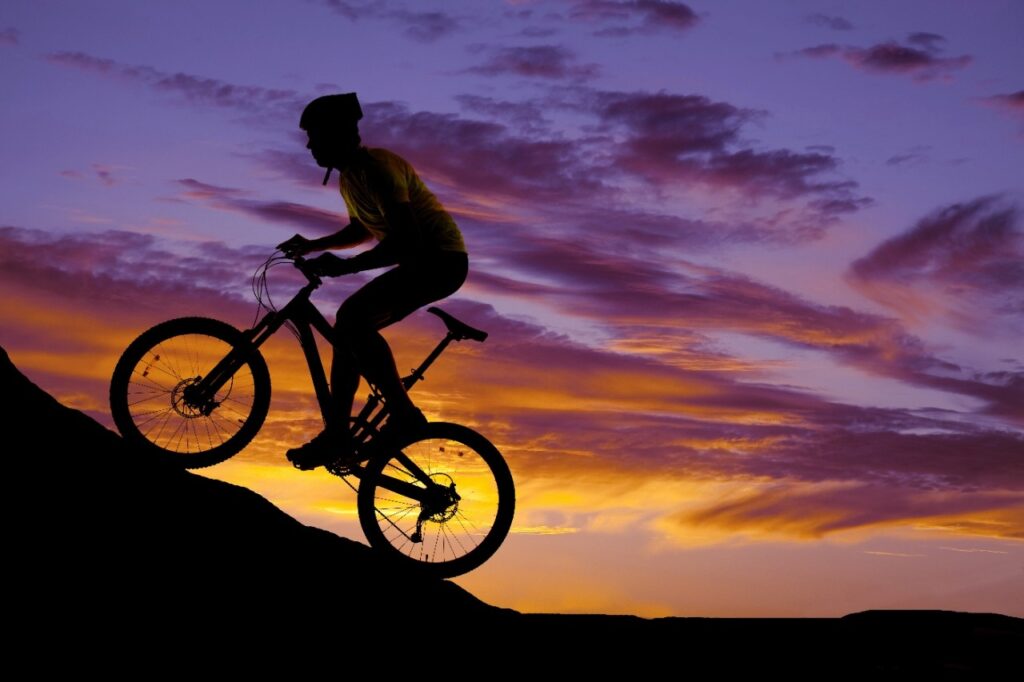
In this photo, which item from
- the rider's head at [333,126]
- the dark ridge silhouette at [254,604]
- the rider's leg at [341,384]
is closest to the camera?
the dark ridge silhouette at [254,604]

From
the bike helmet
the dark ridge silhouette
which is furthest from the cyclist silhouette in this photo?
the dark ridge silhouette

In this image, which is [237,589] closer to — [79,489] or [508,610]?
[79,489]

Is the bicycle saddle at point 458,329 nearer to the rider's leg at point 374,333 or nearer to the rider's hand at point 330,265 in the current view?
the rider's leg at point 374,333

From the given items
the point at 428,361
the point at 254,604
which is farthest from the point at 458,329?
the point at 254,604

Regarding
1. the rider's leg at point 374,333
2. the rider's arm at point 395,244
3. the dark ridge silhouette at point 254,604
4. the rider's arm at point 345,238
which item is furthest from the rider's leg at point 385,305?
the dark ridge silhouette at point 254,604

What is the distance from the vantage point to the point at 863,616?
7.34 meters

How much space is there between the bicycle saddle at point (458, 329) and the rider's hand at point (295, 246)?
1175 mm

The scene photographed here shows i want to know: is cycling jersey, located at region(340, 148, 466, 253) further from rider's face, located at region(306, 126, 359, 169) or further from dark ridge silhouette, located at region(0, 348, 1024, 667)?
dark ridge silhouette, located at region(0, 348, 1024, 667)

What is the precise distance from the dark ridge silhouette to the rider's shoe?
0.51 meters

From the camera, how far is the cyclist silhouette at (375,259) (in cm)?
737

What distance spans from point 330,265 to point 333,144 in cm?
96

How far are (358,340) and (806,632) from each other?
12.8 feet

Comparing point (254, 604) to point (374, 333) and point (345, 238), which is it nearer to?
point (374, 333)

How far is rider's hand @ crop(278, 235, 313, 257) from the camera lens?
26.6ft
